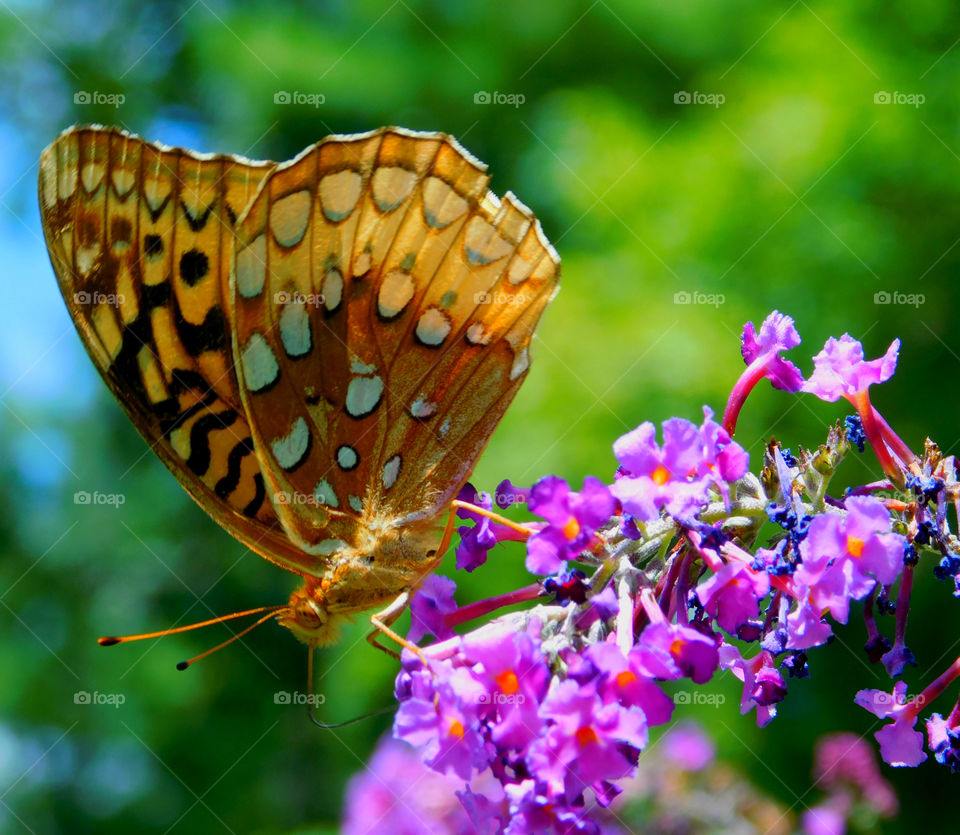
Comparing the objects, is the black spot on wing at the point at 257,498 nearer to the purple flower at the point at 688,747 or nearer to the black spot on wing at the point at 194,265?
the black spot on wing at the point at 194,265

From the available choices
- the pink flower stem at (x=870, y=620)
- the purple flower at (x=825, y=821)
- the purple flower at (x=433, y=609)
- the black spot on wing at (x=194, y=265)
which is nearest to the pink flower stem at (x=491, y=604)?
the purple flower at (x=433, y=609)

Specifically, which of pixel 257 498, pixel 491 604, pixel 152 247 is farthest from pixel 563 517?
pixel 152 247

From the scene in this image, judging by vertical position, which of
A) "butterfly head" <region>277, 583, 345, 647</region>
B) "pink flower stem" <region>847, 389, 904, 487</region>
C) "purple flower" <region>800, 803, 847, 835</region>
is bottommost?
"purple flower" <region>800, 803, 847, 835</region>

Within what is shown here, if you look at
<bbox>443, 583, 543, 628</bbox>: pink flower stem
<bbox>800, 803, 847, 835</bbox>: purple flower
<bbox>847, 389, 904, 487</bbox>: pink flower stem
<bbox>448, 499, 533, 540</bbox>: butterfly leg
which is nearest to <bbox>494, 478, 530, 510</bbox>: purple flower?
<bbox>448, 499, 533, 540</bbox>: butterfly leg

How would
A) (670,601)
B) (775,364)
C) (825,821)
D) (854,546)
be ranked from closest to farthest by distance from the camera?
(854,546)
(670,601)
(775,364)
(825,821)

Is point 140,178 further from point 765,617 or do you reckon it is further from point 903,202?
point 903,202

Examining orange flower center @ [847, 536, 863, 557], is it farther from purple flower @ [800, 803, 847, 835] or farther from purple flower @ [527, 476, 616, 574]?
purple flower @ [800, 803, 847, 835]

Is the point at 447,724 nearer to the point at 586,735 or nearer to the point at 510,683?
the point at 510,683
